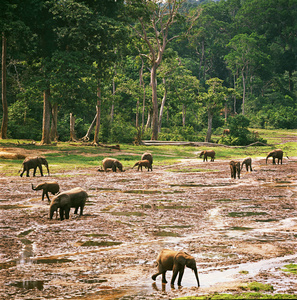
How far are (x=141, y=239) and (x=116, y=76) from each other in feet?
137

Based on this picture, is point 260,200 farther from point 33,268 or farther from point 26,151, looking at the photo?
point 26,151

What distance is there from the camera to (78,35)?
37.1 metres

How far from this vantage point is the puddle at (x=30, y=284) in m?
8.47

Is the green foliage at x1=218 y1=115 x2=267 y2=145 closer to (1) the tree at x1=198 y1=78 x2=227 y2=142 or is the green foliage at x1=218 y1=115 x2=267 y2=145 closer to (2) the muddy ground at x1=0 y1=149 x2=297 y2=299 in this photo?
(1) the tree at x1=198 y1=78 x2=227 y2=142

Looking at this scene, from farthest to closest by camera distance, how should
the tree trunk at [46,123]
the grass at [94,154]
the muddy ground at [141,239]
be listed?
1. the tree trunk at [46,123]
2. the grass at [94,154]
3. the muddy ground at [141,239]

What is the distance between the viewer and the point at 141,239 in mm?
12086

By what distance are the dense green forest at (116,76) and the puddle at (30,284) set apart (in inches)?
1149

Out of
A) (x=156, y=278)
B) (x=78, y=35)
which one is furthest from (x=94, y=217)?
(x=78, y=35)

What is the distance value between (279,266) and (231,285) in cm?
170

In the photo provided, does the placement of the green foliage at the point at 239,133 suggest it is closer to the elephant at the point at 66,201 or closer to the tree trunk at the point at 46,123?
the tree trunk at the point at 46,123

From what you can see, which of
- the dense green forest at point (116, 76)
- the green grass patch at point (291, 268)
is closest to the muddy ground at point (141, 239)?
the green grass patch at point (291, 268)

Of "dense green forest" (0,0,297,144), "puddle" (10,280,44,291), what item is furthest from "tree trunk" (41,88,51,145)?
"puddle" (10,280,44,291)

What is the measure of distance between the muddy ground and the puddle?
2 centimetres

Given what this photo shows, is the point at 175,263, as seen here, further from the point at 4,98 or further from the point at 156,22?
the point at 156,22
